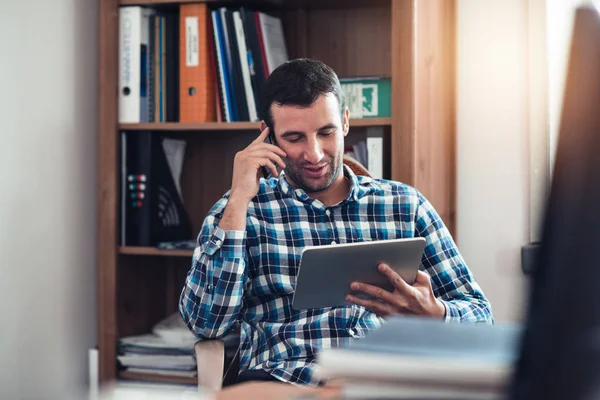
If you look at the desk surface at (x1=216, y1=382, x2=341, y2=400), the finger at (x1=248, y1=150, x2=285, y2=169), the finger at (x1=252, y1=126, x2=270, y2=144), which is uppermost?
the finger at (x1=252, y1=126, x2=270, y2=144)

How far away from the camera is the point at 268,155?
5.11 feet

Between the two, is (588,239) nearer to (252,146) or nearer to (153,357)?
(252,146)

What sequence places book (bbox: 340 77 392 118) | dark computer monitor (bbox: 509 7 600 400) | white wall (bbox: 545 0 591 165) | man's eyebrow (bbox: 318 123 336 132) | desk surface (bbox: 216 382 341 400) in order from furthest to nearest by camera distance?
white wall (bbox: 545 0 591 165) → book (bbox: 340 77 392 118) → man's eyebrow (bbox: 318 123 336 132) → desk surface (bbox: 216 382 341 400) → dark computer monitor (bbox: 509 7 600 400)

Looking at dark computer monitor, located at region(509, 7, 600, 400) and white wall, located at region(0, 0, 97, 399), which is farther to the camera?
white wall, located at region(0, 0, 97, 399)

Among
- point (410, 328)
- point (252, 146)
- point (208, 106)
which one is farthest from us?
point (208, 106)

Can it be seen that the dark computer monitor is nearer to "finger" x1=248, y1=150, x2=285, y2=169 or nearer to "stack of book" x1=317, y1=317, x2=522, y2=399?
"stack of book" x1=317, y1=317, x2=522, y2=399

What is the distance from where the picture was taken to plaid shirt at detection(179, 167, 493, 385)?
1460 mm

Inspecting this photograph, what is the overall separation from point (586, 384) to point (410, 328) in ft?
0.57

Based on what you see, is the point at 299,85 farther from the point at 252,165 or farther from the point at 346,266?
the point at 346,266

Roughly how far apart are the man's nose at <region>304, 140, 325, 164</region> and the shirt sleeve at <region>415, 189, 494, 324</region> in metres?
0.26

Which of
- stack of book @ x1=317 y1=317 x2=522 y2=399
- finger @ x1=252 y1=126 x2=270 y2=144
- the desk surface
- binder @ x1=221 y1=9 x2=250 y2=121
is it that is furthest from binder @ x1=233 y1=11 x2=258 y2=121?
stack of book @ x1=317 y1=317 x2=522 y2=399

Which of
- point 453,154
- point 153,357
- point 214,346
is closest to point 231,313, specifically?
point 214,346

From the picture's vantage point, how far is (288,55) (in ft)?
7.43

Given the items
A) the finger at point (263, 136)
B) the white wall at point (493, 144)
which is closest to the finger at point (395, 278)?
the finger at point (263, 136)
